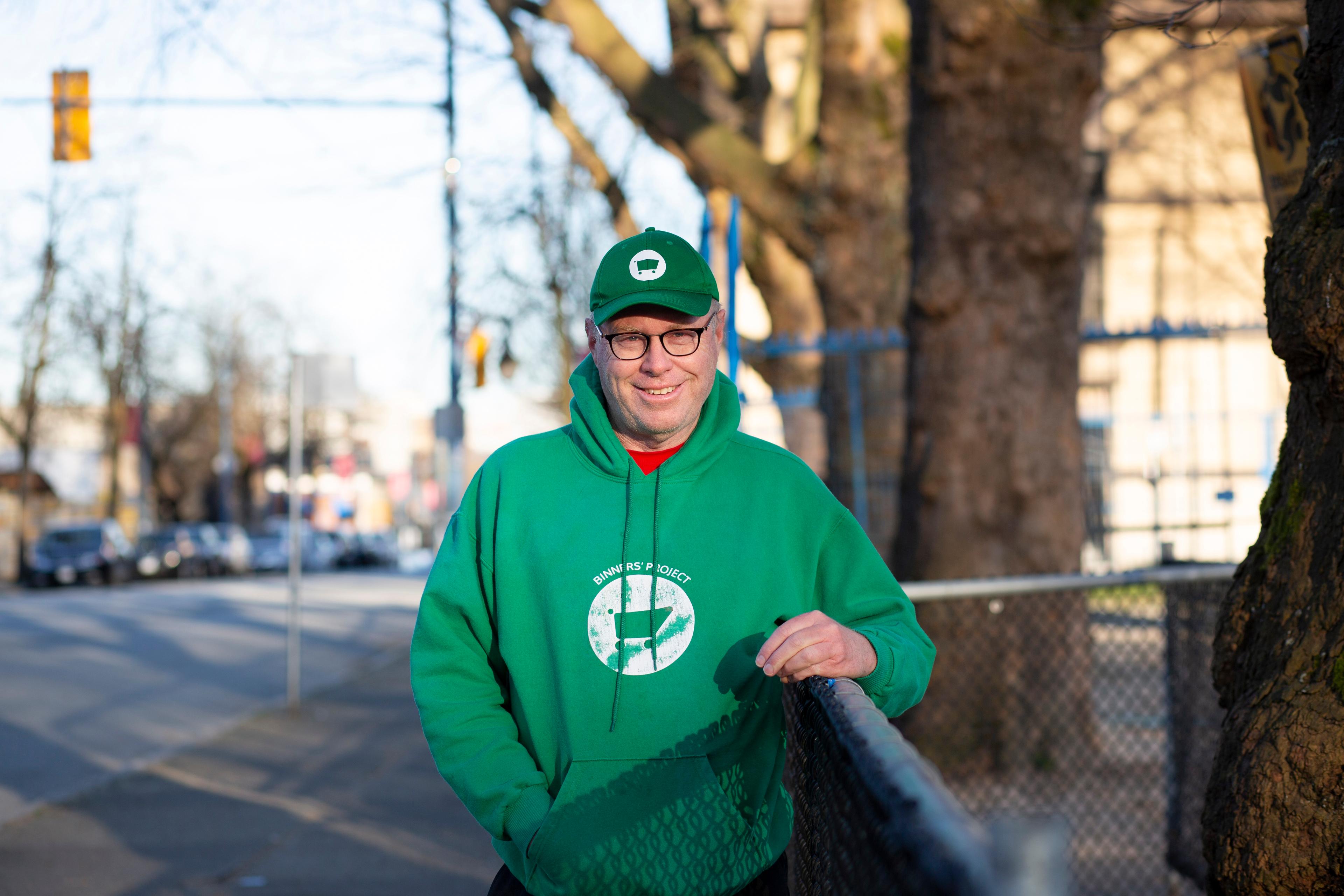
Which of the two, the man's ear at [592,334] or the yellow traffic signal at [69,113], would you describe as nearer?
the man's ear at [592,334]

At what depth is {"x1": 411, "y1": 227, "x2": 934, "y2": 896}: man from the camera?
247 centimetres

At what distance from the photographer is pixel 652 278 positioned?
2.57 meters

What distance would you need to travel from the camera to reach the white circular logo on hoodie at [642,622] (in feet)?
8.24

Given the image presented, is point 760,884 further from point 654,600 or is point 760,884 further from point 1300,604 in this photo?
point 1300,604

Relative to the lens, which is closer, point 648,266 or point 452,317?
point 648,266

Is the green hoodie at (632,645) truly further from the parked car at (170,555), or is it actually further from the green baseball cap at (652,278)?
the parked car at (170,555)

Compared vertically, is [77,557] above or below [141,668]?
below

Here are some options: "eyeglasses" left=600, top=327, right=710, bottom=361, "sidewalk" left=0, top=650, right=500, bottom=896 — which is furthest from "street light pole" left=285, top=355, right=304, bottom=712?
"eyeglasses" left=600, top=327, right=710, bottom=361

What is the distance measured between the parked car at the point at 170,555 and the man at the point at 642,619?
43.0 metres

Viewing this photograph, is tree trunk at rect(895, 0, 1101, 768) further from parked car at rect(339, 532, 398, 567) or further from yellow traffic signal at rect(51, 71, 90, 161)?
parked car at rect(339, 532, 398, 567)

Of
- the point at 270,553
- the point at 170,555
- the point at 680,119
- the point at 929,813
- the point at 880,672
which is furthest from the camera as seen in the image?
the point at 270,553

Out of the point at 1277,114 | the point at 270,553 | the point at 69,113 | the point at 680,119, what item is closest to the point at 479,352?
the point at 69,113

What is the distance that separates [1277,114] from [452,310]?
17.7 metres

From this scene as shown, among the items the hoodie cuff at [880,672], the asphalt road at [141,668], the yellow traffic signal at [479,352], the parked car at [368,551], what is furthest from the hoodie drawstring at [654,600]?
the parked car at [368,551]
